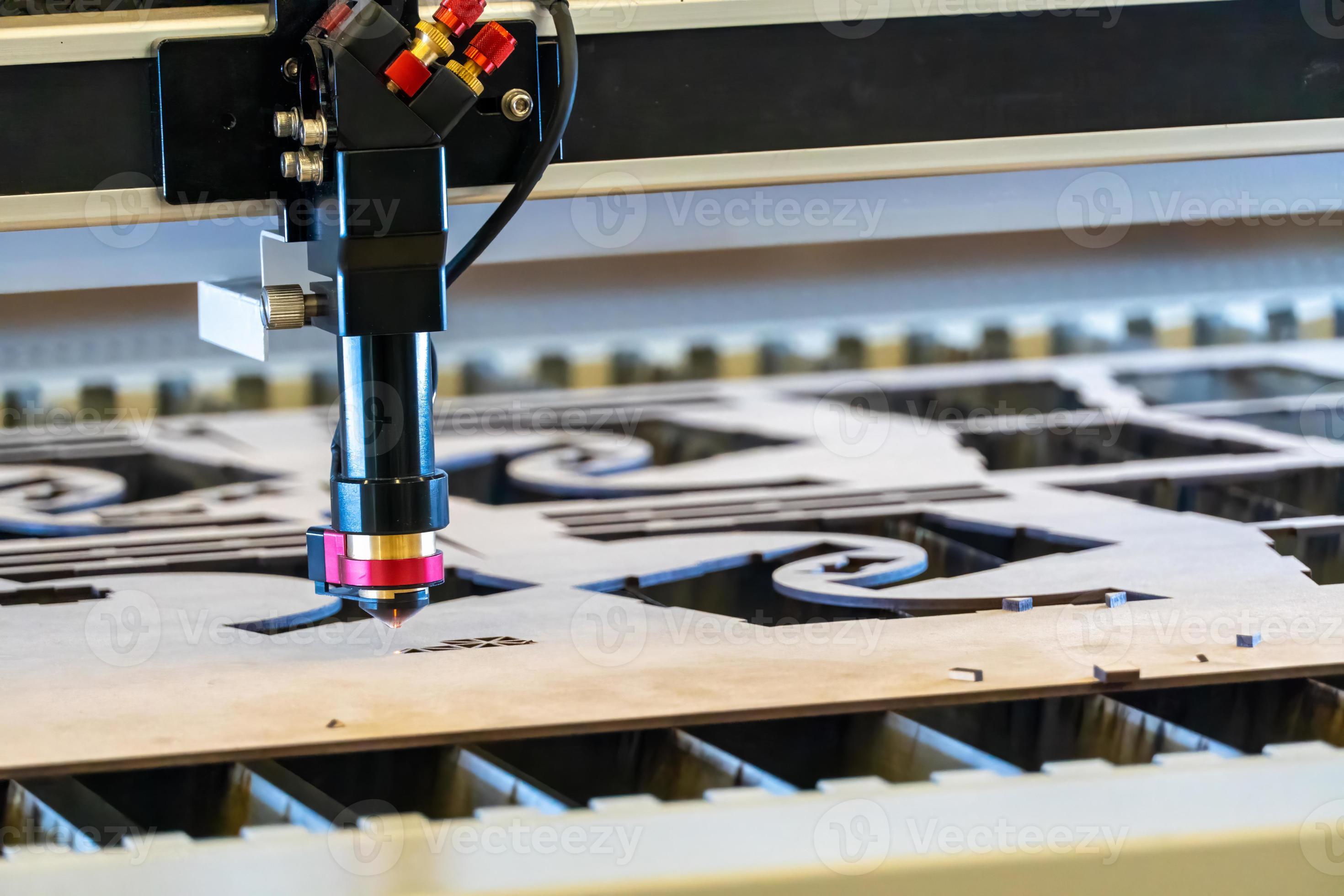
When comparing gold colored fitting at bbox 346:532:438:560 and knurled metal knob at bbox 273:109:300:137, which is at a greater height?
knurled metal knob at bbox 273:109:300:137

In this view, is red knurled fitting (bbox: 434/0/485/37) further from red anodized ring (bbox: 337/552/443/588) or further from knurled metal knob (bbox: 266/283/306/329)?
red anodized ring (bbox: 337/552/443/588)

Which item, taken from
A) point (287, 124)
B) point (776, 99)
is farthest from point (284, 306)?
point (776, 99)

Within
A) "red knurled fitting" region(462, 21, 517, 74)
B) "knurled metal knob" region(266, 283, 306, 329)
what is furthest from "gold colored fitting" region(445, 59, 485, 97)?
"knurled metal knob" region(266, 283, 306, 329)

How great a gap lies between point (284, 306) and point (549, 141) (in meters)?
0.16

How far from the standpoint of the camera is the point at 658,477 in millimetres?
1332

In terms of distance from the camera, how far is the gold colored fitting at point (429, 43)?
0.69 metres

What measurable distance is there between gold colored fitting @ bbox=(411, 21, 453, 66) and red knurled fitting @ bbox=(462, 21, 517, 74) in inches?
0.5

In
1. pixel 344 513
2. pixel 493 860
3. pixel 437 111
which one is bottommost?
pixel 493 860

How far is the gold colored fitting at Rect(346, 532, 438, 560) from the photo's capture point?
0.73 meters

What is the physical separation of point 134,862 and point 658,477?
0.77m

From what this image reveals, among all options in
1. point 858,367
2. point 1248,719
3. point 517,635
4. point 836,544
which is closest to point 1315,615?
point 1248,719

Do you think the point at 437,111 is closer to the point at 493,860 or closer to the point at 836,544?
the point at 493,860

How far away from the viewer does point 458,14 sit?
0.68 meters

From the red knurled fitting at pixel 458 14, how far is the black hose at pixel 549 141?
6 centimetres
